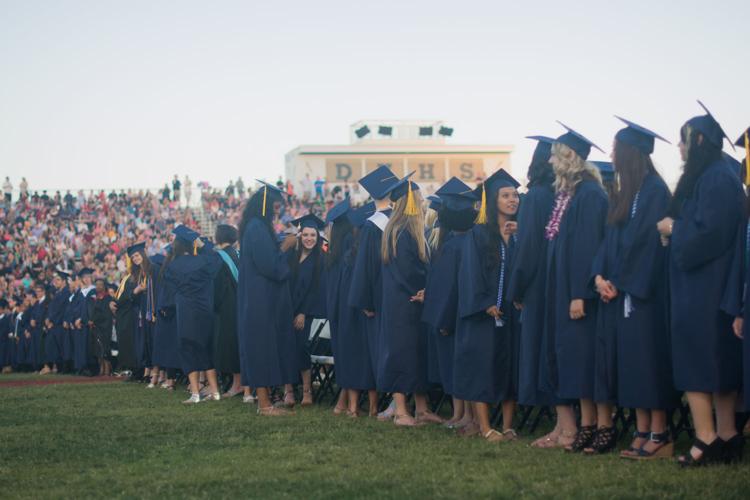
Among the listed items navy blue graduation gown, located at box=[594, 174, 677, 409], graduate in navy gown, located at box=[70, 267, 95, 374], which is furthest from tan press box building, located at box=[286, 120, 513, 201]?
navy blue graduation gown, located at box=[594, 174, 677, 409]

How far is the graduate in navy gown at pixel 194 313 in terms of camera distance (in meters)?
12.6

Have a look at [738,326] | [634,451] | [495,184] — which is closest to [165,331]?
[495,184]

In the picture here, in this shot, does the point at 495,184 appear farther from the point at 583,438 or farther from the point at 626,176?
the point at 583,438

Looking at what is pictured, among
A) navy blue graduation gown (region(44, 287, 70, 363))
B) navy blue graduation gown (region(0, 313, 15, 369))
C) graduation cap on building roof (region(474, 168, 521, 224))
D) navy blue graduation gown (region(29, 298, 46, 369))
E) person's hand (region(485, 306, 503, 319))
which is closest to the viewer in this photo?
person's hand (region(485, 306, 503, 319))

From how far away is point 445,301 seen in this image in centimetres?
884

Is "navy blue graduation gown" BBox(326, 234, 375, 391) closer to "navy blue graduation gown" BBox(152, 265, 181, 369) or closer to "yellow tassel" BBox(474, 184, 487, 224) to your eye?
"yellow tassel" BBox(474, 184, 487, 224)

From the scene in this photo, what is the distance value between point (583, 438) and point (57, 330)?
60.6 feet

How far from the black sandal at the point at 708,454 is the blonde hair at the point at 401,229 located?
12.6ft

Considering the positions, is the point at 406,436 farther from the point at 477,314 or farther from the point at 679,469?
the point at 679,469

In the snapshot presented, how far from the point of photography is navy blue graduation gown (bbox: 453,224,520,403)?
808cm

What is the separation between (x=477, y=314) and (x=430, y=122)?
6617 cm

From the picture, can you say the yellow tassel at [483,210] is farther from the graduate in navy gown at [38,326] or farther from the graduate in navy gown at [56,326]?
the graduate in navy gown at [38,326]

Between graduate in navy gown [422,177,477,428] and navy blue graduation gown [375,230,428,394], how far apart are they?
161 millimetres

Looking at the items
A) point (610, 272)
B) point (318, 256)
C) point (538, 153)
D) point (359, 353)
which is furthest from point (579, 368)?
point (318, 256)
